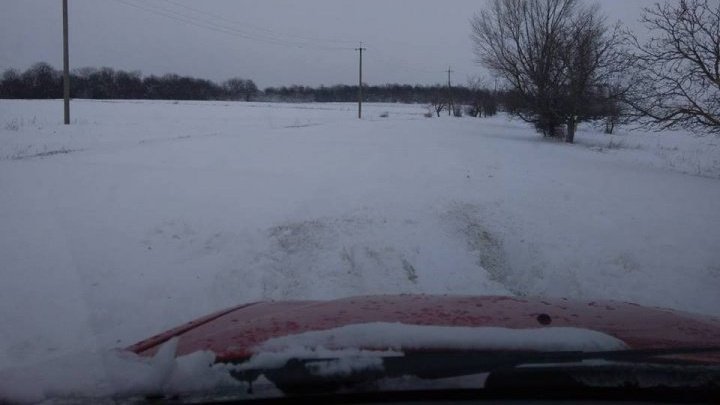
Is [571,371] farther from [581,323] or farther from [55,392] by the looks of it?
[55,392]

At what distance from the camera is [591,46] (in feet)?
99.3

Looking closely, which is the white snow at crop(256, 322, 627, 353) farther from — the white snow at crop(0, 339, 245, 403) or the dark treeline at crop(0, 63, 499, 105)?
the dark treeline at crop(0, 63, 499, 105)

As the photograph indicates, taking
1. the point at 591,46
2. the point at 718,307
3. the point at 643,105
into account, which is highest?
the point at 591,46

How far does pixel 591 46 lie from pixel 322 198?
24.4 meters

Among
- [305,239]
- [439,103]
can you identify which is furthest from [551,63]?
[439,103]

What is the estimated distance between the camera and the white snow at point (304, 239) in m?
6.25

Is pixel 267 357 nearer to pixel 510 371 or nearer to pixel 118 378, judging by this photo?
pixel 118 378

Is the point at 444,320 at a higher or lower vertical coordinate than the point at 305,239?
higher

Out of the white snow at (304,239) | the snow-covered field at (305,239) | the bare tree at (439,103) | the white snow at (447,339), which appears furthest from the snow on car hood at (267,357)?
the bare tree at (439,103)

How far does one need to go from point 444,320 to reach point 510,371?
0.67 metres

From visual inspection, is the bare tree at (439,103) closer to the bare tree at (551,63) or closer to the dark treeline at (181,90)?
the dark treeline at (181,90)

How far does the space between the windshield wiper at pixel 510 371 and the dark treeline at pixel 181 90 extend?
43918 mm

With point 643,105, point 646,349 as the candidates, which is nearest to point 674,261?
point 646,349

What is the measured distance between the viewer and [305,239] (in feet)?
27.0
